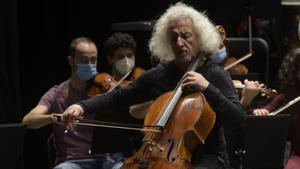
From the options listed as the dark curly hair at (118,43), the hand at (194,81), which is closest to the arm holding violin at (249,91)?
the hand at (194,81)

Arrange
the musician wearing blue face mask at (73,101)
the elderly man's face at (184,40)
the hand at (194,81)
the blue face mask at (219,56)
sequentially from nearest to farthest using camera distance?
the hand at (194,81) → the elderly man's face at (184,40) → the musician wearing blue face mask at (73,101) → the blue face mask at (219,56)

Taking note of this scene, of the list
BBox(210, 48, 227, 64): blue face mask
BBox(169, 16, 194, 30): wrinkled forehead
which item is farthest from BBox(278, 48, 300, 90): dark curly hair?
BBox(169, 16, 194, 30): wrinkled forehead

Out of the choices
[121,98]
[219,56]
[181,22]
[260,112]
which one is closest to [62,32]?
[219,56]

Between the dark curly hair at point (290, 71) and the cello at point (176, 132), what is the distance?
768mm

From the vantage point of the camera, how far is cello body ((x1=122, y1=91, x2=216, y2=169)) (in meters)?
2.59

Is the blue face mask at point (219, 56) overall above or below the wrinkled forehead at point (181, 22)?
below

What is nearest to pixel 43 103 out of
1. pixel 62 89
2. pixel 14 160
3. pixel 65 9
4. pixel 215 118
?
pixel 62 89

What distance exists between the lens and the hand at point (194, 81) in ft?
8.69

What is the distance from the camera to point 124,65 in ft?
11.7

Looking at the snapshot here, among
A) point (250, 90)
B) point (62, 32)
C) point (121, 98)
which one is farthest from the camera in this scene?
point (62, 32)

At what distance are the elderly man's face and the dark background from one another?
139 centimetres

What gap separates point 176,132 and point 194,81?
0.73 ft

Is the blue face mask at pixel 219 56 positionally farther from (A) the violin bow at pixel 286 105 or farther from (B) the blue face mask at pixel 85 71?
(B) the blue face mask at pixel 85 71

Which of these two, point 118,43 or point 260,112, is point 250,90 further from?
point 118,43
